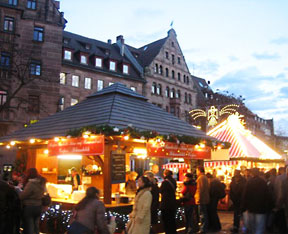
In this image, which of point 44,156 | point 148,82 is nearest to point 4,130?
point 44,156

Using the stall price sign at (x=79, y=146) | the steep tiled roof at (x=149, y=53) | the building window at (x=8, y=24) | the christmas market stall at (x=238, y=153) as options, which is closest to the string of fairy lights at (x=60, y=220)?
the stall price sign at (x=79, y=146)

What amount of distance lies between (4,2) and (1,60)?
477 cm

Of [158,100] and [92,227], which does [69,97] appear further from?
[92,227]

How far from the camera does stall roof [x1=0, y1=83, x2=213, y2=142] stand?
10812 millimetres

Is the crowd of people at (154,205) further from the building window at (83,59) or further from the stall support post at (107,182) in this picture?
the building window at (83,59)

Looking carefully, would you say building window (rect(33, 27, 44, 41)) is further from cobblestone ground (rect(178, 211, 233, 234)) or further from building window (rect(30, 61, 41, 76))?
cobblestone ground (rect(178, 211, 233, 234))

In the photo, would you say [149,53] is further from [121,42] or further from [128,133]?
[128,133]

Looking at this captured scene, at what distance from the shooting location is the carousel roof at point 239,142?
55.4 ft

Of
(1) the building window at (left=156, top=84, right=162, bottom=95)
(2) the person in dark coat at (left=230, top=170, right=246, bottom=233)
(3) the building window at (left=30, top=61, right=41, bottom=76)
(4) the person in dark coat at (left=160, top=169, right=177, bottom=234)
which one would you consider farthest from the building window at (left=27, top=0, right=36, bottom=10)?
(4) the person in dark coat at (left=160, top=169, right=177, bottom=234)

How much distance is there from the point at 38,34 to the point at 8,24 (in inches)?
109

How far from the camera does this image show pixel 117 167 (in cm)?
1006

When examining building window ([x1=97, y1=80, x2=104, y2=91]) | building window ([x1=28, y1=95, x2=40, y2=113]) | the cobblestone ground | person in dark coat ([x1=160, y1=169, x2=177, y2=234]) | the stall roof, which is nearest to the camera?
person in dark coat ([x1=160, y1=169, x2=177, y2=234])

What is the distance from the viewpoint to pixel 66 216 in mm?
9156

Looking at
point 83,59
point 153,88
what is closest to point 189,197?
point 83,59
